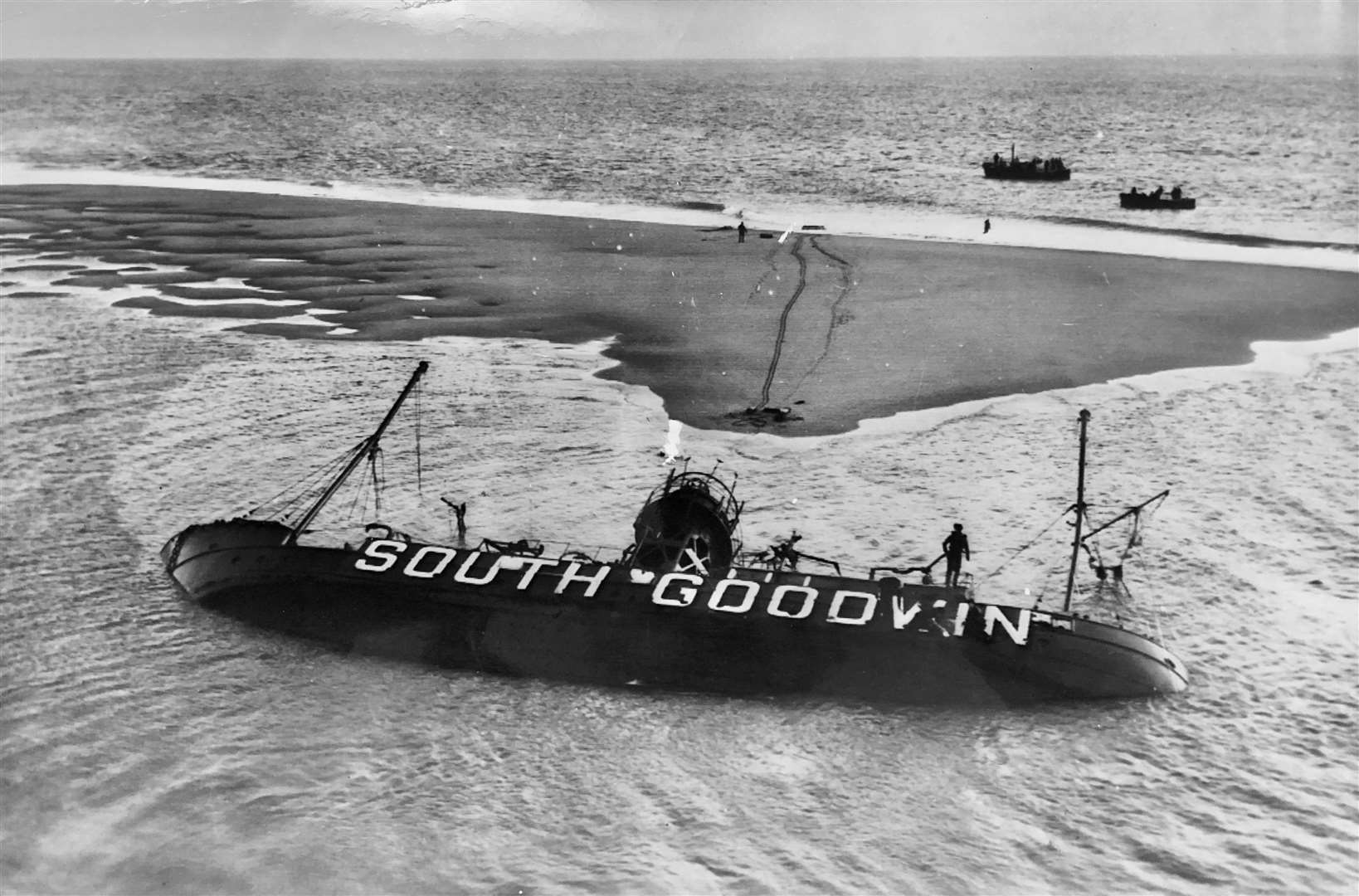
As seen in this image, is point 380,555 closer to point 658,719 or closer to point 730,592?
point 658,719

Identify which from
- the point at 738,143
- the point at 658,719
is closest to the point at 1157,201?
the point at 738,143

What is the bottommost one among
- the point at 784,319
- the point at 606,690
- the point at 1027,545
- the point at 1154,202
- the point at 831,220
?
the point at 606,690

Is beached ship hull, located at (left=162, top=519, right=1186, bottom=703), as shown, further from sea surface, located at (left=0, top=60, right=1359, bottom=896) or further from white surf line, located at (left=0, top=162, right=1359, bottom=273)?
white surf line, located at (left=0, top=162, right=1359, bottom=273)

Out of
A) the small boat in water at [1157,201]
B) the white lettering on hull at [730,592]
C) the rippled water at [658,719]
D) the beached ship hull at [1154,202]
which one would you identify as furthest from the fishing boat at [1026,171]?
the white lettering on hull at [730,592]

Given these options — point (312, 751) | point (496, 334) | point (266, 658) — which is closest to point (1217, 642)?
point (312, 751)

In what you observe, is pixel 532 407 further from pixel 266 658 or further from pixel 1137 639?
pixel 1137 639

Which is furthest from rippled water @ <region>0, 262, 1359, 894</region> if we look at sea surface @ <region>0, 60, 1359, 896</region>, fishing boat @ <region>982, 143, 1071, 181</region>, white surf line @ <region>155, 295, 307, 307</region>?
fishing boat @ <region>982, 143, 1071, 181</region>
